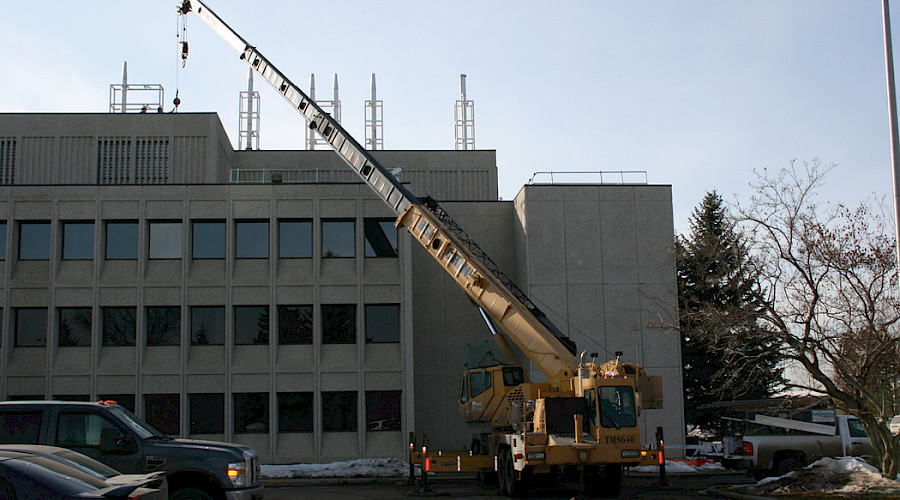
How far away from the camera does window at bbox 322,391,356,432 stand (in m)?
27.7

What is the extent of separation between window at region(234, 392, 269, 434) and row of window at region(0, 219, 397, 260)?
4853 mm

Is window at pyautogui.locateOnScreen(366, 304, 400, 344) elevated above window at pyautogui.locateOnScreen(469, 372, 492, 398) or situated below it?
above

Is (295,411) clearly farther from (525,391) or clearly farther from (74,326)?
(525,391)

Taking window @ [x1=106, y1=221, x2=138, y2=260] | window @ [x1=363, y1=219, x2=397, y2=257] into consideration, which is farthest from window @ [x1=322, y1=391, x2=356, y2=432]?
window @ [x1=106, y1=221, x2=138, y2=260]

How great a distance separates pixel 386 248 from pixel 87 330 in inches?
417

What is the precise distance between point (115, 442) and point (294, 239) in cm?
1838

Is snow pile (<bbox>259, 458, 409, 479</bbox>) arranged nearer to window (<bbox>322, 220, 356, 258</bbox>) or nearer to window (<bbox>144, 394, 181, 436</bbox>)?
window (<bbox>144, 394, 181, 436</bbox>)

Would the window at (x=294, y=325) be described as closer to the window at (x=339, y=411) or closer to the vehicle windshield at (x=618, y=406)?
the window at (x=339, y=411)

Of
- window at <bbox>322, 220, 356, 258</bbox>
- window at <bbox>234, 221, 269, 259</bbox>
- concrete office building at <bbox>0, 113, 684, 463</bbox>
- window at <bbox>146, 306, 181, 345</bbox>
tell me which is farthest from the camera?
window at <bbox>322, 220, 356, 258</bbox>

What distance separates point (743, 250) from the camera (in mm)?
18828

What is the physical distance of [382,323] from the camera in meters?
28.5

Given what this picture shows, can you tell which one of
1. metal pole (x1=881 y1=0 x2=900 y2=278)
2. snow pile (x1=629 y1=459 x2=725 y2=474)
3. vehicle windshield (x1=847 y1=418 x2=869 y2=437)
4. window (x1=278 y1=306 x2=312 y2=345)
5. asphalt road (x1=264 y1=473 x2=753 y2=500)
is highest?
metal pole (x1=881 y1=0 x2=900 y2=278)

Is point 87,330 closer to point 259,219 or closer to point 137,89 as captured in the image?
point 259,219

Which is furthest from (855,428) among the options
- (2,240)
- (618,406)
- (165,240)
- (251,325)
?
(2,240)
